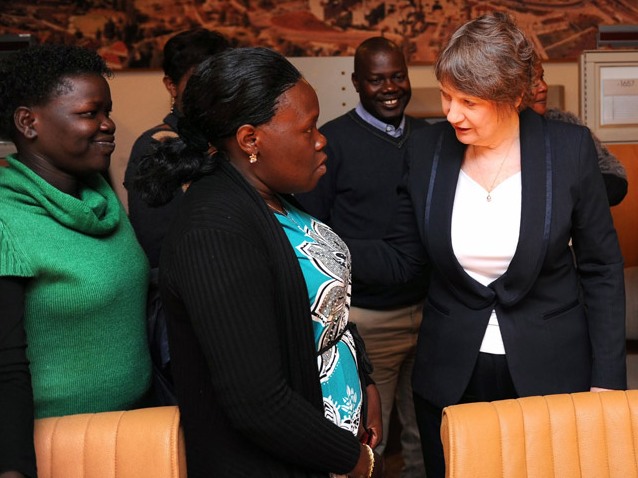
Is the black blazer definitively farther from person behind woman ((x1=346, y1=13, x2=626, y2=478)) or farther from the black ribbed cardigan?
the black ribbed cardigan

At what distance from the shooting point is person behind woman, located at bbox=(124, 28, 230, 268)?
2.17m

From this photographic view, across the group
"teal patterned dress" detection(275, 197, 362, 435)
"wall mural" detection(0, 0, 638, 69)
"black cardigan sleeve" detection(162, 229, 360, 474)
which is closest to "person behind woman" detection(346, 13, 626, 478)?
"teal patterned dress" detection(275, 197, 362, 435)

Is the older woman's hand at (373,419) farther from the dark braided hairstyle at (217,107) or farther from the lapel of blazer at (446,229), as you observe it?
the dark braided hairstyle at (217,107)

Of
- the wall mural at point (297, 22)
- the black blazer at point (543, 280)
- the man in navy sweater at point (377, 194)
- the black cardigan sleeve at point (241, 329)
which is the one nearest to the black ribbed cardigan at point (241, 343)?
the black cardigan sleeve at point (241, 329)

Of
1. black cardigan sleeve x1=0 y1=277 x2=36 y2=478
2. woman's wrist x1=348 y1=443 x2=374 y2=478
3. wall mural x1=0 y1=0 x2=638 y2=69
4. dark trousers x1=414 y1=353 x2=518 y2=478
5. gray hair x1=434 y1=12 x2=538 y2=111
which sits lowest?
dark trousers x1=414 y1=353 x2=518 y2=478

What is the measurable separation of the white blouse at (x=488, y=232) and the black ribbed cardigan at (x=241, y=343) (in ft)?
1.79

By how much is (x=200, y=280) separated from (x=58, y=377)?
46 centimetres

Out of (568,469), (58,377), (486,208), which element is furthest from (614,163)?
(58,377)

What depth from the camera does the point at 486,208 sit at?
176cm

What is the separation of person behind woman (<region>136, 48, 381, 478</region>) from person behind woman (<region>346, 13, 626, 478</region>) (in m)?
0.37

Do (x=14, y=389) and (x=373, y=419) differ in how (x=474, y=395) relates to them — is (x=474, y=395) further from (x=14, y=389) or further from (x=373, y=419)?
(x=14, y=389)

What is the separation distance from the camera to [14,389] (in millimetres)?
1323

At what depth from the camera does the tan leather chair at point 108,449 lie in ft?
4.74

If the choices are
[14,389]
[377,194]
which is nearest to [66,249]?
[14,389]
